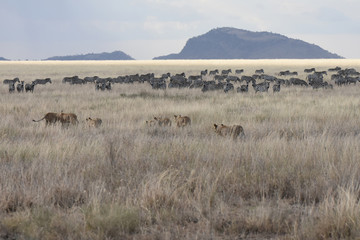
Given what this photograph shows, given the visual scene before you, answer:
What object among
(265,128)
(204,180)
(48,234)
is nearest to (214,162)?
(204,180)

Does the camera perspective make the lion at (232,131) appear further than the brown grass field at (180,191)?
Yes

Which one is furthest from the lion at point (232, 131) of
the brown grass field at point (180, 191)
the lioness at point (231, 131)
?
the brown grass field at point (180, 191)

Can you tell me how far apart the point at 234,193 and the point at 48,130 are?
6616 millimetres

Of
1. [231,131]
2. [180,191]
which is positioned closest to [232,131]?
[231,131]

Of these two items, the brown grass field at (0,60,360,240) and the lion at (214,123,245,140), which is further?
the lion at (214,123,245,140)

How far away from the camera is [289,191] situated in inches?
223

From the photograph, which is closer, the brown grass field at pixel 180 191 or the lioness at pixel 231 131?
the brown grass field at pixel 180 191

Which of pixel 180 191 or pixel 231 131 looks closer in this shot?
pixel 180 191

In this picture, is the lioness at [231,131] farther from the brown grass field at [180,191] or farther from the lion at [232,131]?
the brown grass field at [180,191]

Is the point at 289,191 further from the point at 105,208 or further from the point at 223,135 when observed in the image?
the point at 223,135

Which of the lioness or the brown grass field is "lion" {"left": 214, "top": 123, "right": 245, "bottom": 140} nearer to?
the lioness

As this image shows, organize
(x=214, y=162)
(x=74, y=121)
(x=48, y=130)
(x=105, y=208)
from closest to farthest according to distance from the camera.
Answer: (x=105, y=208) < (x=214, y=162) < (x=48, y=130) < (x=74, y=121)

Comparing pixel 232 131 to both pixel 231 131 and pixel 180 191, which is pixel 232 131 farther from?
pixel 180 191

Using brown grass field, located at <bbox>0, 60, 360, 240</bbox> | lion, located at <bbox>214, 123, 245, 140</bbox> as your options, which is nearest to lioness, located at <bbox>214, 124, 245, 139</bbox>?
lion, located at <bbox>214, 123, 245, 140</bbox>
